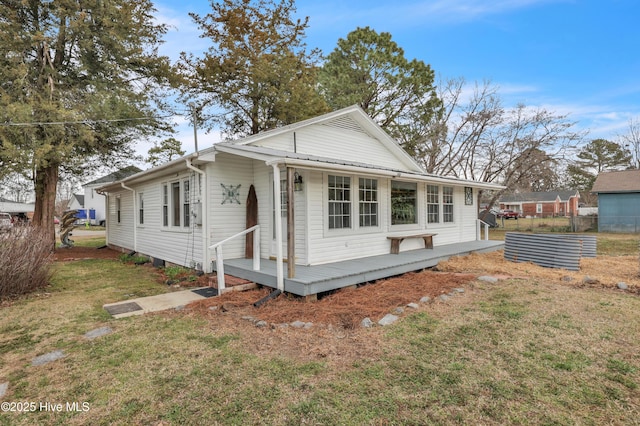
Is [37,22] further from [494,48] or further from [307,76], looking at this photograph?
[494,48]

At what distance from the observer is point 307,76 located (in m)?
18.5

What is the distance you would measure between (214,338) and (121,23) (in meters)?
13.5

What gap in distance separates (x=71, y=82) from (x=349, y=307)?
14009 millimetres

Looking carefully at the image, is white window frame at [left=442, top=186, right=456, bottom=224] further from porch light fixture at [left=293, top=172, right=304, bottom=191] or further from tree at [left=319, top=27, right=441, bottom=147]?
tree at [left=319, top=27, right=441, bottom=147]

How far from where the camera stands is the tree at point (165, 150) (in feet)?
78.2

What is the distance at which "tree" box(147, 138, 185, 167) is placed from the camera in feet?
78.2

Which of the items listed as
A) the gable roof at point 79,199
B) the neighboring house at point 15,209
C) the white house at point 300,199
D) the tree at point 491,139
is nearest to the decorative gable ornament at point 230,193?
the white house at point 300,199

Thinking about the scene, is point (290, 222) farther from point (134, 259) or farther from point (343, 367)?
point (134, 259)

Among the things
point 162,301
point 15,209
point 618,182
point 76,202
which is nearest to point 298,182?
point 162,301

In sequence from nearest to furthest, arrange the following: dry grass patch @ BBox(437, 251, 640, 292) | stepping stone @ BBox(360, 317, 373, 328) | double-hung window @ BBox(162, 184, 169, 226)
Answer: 1. stepping stone @ BBox(360, 317, 373, 328)
2. dry grass patch @ BBox(437, 251, 640, 292)
3. double-hung window @ BBox(162, 184, 169, 226)

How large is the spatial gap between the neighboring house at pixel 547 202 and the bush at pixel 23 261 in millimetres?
49117

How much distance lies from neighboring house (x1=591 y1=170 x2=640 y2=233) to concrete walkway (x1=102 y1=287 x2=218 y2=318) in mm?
23695

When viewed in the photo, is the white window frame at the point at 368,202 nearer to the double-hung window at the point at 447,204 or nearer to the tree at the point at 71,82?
the double-hung window at the point at 447,204

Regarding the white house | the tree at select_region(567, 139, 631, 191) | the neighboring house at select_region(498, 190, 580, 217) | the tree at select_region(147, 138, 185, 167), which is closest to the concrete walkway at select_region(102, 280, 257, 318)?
the white house
